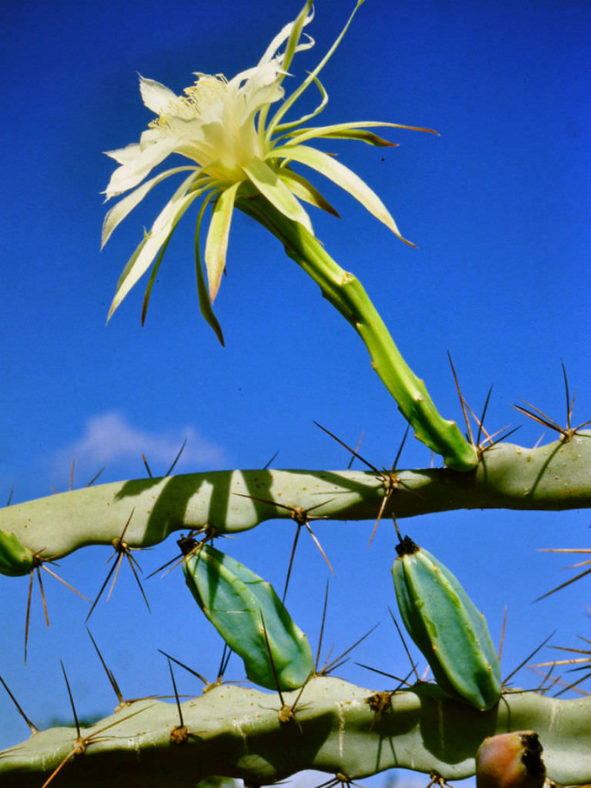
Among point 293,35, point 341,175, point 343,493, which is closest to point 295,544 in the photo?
point 343,493

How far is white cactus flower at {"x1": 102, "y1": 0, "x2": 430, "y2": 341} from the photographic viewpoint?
59.4 inches

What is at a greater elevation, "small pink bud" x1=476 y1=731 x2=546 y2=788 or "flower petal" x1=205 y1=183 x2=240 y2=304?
"flower petal" x1=205 y1=183 x2=240 y2=304

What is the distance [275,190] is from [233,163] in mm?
135

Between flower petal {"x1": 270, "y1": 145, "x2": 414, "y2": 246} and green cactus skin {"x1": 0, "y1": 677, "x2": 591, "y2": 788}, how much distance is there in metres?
0.90

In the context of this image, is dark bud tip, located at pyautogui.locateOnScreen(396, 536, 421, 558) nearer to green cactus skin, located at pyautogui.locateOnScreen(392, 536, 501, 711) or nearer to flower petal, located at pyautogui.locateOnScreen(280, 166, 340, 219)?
green cactus skin, located at pyautogui.locateOnScreen(392, 536, 501, 711)

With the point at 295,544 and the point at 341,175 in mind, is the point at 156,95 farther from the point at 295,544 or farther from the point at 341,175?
the point at 295,544

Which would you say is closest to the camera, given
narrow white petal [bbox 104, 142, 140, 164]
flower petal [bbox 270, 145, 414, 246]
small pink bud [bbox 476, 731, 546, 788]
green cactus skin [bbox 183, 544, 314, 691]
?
small pink bud [bbox 476, 731, 546, 788]

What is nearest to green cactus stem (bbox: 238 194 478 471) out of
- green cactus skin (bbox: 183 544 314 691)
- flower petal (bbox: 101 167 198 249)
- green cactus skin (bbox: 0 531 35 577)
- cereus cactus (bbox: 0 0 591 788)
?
cereus cactus (bbox: 0 0 591 788)

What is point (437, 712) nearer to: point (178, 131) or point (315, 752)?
point (315, 752)

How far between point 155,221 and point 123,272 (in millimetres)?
119

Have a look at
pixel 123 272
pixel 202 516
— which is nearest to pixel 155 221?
pixel 123 272

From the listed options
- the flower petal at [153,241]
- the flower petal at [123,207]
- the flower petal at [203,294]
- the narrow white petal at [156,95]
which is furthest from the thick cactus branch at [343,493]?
the narrow white petal at [156,95]

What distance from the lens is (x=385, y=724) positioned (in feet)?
5.10

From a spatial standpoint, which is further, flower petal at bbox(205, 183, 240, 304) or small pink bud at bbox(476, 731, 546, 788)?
flower petal at bbox(205, 183, 240, 304)
